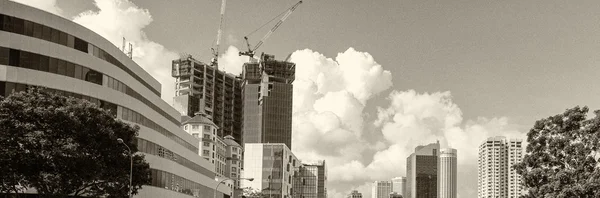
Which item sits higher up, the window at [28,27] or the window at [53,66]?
the window at [28,27]

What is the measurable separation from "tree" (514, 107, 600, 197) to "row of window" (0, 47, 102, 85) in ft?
137

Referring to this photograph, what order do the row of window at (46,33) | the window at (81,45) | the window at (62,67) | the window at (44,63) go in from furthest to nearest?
the window at (81,45) → the window at (62,67) → the window at (44,63) → the row of window at (46,33)

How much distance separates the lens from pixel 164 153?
8944 centimetres

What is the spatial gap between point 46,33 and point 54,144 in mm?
20597

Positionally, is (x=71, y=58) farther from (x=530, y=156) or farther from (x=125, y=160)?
(x=530, y=156)

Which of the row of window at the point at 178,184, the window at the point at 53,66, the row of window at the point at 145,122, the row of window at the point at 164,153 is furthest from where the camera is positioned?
the row of window at the point at 178,184

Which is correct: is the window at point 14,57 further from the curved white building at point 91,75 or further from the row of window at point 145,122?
the row of window at point 145,122

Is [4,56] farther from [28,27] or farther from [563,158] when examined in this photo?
[563,158]

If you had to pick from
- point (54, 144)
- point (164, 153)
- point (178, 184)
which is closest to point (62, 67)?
point (54, 144)

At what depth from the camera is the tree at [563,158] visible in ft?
133

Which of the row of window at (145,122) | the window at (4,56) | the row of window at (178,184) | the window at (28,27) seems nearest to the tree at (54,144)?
the window at (4,56)

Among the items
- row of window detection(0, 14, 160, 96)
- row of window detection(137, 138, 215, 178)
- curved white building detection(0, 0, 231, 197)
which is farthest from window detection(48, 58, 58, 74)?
row of window detection(137, 138, 215, 178)

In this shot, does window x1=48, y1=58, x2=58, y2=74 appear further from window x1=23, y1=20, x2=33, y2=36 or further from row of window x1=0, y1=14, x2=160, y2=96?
window x1=23, y1=20, x2=33, y2=36

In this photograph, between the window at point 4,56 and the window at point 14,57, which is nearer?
the window at point 4,56
